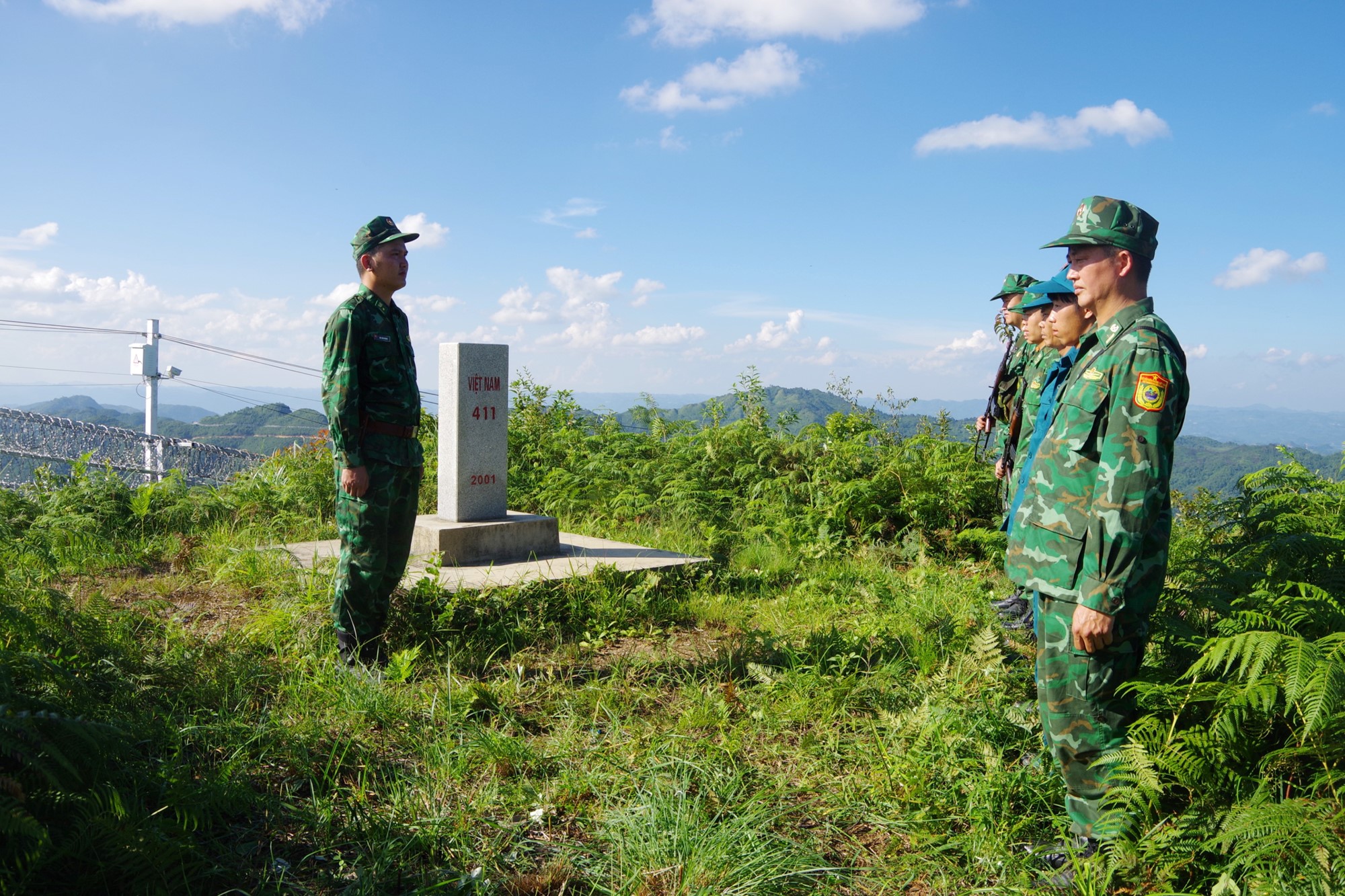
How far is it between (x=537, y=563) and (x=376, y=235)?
8.48ft

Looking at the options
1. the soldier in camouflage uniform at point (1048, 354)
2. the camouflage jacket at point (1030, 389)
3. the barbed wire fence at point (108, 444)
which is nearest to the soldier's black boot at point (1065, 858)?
the soldier in camouflage uniform at point (1048, 354)

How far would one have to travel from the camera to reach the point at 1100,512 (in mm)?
2480

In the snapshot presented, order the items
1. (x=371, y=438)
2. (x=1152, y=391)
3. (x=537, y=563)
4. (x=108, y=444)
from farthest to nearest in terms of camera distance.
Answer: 1. (x=108, y=444)
2. (x=537, y=563)
3. (x=371, y=438)
4. (x=1152, y=391)

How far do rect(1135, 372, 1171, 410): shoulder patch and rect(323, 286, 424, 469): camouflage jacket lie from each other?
3262 millimetres

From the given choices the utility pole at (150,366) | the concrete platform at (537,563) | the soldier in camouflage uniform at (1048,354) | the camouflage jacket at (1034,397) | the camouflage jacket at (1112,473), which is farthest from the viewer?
the utility pole at (150,366)

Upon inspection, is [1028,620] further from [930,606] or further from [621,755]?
[621,755]

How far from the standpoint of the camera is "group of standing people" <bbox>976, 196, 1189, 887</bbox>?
2436 millimetres

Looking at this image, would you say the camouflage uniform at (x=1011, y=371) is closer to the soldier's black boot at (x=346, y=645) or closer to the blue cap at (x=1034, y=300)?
the blue cap at (x=1034, y=300)

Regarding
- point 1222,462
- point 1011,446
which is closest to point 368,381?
point 1011,446

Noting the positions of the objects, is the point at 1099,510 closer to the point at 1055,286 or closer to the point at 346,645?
the point at 1055,286

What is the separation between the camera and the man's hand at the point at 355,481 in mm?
4062

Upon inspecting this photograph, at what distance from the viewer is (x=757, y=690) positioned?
4031mm

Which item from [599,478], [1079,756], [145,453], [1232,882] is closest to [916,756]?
[1079,756]

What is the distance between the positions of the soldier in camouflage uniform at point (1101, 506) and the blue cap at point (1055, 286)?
162cm
